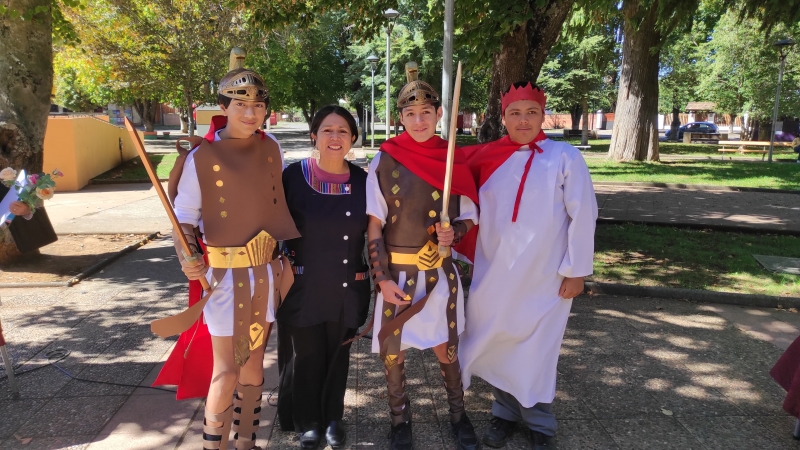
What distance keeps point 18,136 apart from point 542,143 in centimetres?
647

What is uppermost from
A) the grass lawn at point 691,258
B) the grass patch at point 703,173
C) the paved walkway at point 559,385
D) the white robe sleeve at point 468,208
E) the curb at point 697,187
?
the white robe sleeve at point 468,208

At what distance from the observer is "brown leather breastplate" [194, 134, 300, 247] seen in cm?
258

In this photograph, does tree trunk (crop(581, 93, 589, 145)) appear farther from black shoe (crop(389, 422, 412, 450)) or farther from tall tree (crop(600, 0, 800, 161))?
black shoe (crop(389, 422, 412, 450))

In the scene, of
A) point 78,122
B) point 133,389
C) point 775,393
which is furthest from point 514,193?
point 78,122

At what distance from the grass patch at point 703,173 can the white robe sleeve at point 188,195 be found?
45.3 ft

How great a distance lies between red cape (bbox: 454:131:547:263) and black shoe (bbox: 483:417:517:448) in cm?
99

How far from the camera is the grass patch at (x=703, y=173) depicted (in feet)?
47.4

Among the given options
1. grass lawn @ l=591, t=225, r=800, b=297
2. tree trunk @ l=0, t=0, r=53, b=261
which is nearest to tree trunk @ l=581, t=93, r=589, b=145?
grass lawn @ l=591, t=225, r=800, b=297

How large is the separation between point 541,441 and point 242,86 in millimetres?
2529

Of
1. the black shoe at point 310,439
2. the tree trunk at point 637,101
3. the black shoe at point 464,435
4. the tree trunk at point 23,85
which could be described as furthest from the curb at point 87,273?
the tree trunk at point 637,101

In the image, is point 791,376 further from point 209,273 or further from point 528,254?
point 209,273

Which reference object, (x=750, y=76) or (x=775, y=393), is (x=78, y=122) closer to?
(x=775, y=393)

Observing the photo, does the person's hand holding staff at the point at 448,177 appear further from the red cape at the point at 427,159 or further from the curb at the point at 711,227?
the curb at the point at 711,227

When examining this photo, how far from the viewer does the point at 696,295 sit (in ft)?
18.9
